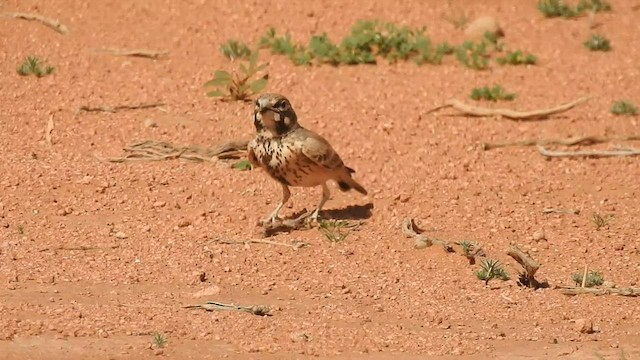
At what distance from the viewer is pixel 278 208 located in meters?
10.3

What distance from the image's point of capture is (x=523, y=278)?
9234mm

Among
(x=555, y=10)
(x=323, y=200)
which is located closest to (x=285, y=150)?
(x=323, y=200)

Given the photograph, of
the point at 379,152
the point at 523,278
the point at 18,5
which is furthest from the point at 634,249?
the point at 18,5

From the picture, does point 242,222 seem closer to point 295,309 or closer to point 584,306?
point 295,309

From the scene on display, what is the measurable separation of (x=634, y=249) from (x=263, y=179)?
9.68 feet

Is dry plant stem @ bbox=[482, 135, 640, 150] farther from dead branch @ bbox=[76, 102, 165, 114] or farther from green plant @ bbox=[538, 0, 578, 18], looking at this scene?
green plant @ bbox=[538, 0, 578, 18]

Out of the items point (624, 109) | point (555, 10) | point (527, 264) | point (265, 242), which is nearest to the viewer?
point (527, 264)

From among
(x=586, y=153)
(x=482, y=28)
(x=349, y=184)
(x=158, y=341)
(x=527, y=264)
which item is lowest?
(x=158, y=341)

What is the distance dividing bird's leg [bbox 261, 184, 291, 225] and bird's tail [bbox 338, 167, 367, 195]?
41 centimetres

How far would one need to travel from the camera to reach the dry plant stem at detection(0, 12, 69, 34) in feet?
45.7

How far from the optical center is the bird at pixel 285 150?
10.1 meters

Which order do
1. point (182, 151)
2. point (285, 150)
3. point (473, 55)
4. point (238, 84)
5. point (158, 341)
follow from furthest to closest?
point (473, 55), point (238, 84), point (182, 151), point (285, 150), point (158, 341)

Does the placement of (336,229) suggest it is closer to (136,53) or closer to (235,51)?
(235,51)

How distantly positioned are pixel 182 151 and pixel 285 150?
1750 mm
